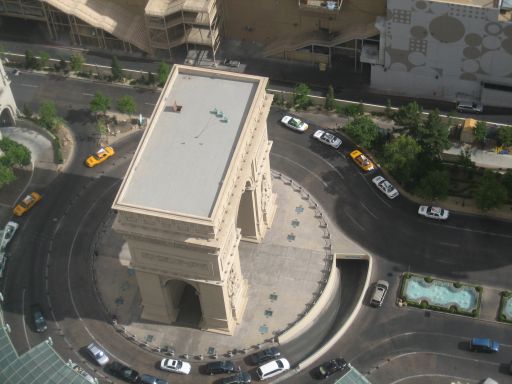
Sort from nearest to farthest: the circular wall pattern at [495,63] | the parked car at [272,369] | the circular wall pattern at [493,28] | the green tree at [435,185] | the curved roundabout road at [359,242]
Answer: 1. the parked car at [272,369]
2. the curved roundabout road at [359,242]
3. the green tree at [435,185]
4. the circular wall pattern at [493,28]
5. the circular wall pattern at [495,63]

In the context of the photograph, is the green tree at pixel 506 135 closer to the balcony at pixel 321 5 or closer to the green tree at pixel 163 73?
the balcony at pixel 321 5

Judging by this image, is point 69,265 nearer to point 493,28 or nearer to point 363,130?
point 363,130

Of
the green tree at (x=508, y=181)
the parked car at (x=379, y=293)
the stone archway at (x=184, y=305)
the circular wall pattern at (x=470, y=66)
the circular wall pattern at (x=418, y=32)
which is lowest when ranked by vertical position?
the stone archway at (x=184, y=305)

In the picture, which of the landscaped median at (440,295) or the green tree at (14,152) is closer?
the landscaped median at (440,295)

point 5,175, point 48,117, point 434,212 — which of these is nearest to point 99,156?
point 48,117

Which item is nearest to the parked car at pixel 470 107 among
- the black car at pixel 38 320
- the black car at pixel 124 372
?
the black car at pixel 124 372

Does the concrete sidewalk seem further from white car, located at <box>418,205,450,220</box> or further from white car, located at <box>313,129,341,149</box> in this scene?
white car, located at <box>418,205,450,220</box>
